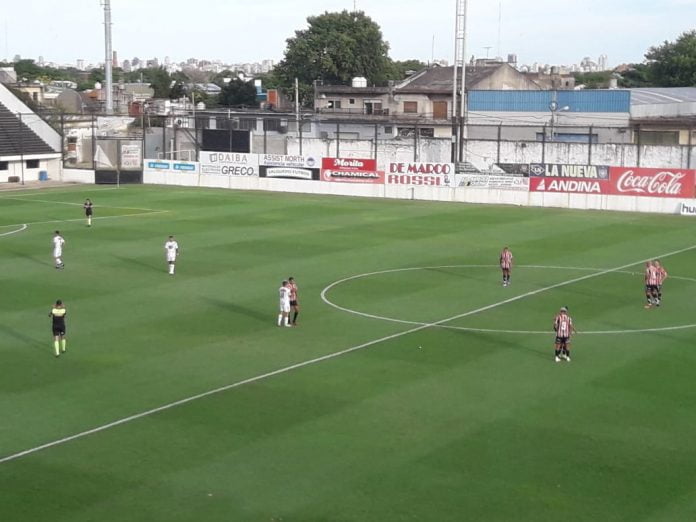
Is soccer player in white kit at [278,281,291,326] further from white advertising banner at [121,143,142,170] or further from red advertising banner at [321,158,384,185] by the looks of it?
white advertising banner at [121,143,142,170]

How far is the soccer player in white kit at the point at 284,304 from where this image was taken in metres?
29.4

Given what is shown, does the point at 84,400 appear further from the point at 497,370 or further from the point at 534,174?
the point at 534,174

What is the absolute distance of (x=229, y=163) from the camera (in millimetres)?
74875

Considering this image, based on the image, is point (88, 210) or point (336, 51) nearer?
point (88, 210)

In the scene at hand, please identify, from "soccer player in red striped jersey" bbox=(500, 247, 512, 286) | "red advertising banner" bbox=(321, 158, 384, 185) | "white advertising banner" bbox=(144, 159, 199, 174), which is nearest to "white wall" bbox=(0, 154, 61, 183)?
"white advertising banner" bbox=(144, 159, 199, 174)

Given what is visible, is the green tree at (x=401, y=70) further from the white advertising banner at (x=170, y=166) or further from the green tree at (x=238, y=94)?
the white advertising banner at (x=170, y=166)

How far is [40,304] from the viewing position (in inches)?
1304

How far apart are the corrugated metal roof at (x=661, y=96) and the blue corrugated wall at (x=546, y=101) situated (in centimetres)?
375

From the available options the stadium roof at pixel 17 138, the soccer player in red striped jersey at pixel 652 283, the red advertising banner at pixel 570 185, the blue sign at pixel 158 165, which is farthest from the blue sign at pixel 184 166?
the soccer player in red striped jersey at pixel 652 283

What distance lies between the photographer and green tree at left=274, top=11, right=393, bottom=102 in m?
134

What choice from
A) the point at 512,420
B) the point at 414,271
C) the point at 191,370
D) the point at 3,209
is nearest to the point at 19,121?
the point at 3,209

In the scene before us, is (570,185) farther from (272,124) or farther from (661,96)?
(661,96)

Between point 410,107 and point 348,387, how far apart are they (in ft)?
275

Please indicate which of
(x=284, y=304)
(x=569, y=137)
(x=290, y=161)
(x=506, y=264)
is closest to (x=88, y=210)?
(x=290, y=161)
